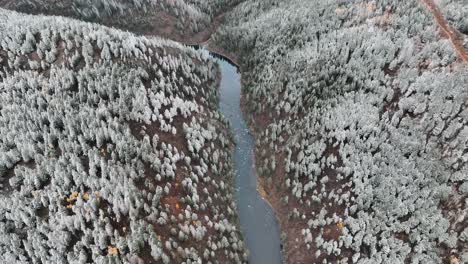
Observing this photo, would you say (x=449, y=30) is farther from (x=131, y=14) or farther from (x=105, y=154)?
(x=131, y=14)

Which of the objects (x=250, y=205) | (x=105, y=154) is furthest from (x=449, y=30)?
(x=105, y=154)

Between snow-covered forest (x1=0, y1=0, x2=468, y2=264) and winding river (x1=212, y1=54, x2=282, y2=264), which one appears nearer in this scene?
snow-covered forest (x1=0, y1=0, x2=468, y2=264)

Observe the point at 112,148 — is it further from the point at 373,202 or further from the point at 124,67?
the point at 373,202

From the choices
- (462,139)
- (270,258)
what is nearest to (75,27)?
(270,258)

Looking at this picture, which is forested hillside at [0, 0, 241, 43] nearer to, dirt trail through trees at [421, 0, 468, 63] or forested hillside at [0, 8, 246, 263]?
forested hillside at [0, 8, 246, 263]

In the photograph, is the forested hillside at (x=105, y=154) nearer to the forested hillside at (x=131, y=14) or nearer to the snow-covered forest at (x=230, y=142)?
the snow-covered forest at (x=230, y=142)

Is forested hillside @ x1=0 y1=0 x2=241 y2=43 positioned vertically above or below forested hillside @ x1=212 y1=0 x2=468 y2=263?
above

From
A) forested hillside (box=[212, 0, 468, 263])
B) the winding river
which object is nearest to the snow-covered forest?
forested hillside (box=[212, 0, 468, 263])

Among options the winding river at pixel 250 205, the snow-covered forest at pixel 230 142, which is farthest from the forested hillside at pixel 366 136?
the winding river at pixel 250 205
